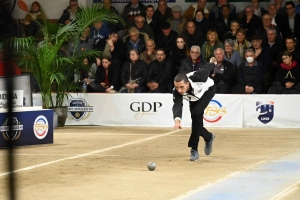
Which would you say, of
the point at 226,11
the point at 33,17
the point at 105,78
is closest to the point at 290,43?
the point at 226,11

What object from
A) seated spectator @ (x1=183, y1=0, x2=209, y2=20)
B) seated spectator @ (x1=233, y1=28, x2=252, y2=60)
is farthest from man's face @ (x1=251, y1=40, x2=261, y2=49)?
seated spectator @ (x1=183, y1=0, x2=209, y2=20)

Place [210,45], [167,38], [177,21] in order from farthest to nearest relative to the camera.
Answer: [177,21], [167,38], [210,45]

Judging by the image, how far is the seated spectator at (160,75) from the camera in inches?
747

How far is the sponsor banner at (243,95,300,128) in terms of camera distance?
17.5m

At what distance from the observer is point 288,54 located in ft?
59.0

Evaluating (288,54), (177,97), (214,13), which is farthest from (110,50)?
(177,97)

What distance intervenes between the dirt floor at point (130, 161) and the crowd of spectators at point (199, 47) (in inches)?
59.0

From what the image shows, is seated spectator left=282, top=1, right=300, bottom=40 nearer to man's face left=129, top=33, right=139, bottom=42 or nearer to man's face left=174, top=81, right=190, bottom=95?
man's face left=129, top=33, right=139, bottom=42

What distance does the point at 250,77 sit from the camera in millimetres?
18344

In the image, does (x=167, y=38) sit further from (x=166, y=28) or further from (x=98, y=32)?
(x=98, y=32)

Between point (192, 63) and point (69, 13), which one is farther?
point (69, 13)

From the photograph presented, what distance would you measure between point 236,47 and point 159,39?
2.13m

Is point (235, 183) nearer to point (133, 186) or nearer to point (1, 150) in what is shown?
point (133, 186)

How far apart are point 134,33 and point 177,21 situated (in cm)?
152
